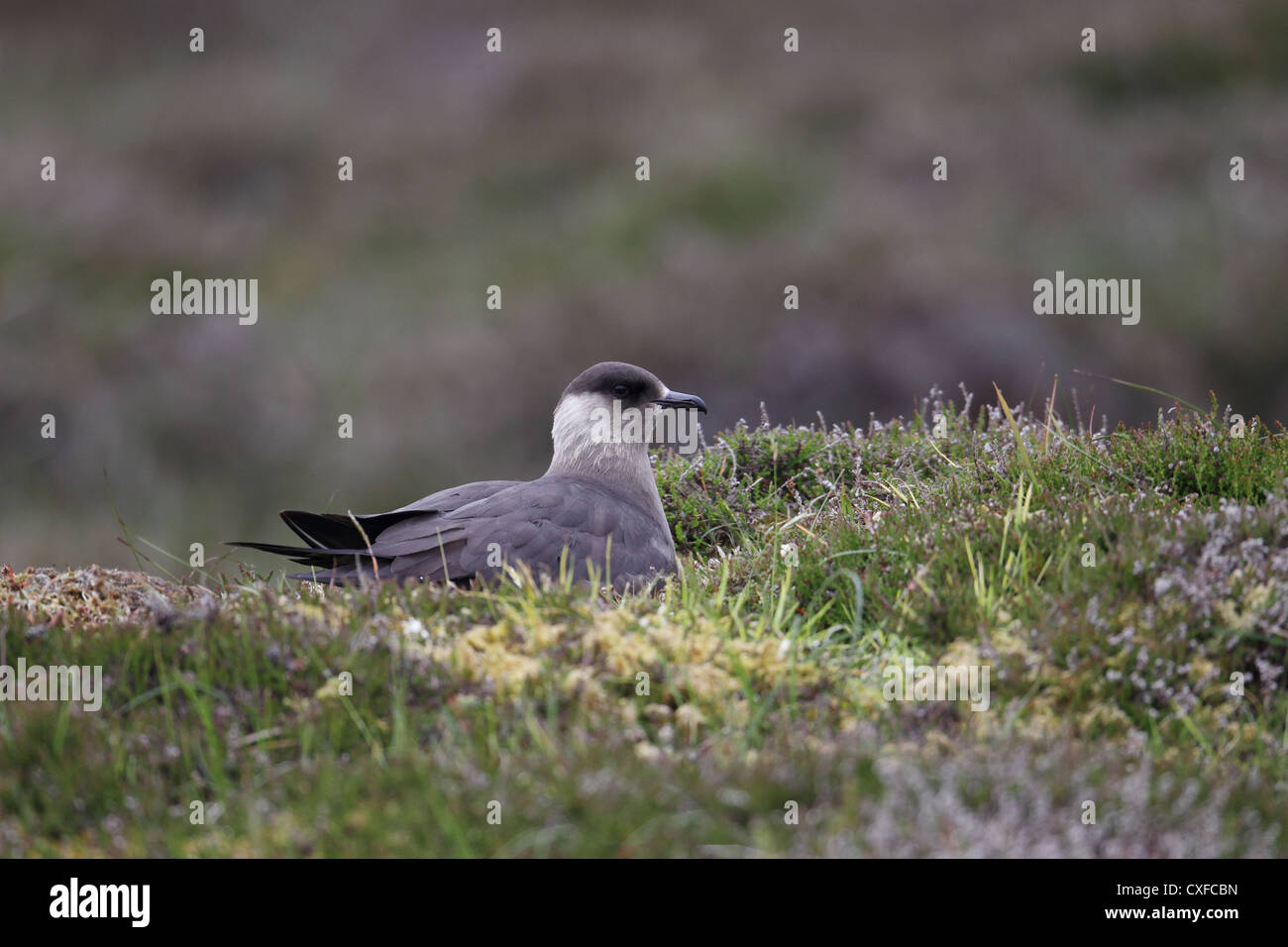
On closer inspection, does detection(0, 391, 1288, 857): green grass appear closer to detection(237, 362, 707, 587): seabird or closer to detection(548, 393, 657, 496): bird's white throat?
detection(237, 362, 707, 587): seabird

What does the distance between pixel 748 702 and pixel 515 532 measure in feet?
7.03

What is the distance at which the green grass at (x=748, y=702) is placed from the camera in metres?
3.19

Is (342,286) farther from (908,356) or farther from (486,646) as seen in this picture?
(486,646)

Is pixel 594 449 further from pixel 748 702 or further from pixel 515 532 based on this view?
pixel 748 702

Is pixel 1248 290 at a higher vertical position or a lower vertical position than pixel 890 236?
lower

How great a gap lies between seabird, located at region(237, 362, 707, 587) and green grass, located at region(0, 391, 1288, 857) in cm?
48


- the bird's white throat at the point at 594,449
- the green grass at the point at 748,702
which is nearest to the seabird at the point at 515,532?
the bird's white throat at the point at 594,449

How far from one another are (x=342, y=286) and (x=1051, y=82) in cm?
1182

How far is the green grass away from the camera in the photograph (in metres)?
3.19

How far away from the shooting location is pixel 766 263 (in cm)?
1644

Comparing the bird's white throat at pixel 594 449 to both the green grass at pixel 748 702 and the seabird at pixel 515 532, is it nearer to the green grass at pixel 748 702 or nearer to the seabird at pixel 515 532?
the seabird at pixel 515 532

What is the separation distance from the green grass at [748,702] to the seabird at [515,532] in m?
0.48

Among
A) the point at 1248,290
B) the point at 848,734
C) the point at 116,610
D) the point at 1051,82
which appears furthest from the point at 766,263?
the point at 848,734

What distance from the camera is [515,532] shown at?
5.80 metres
